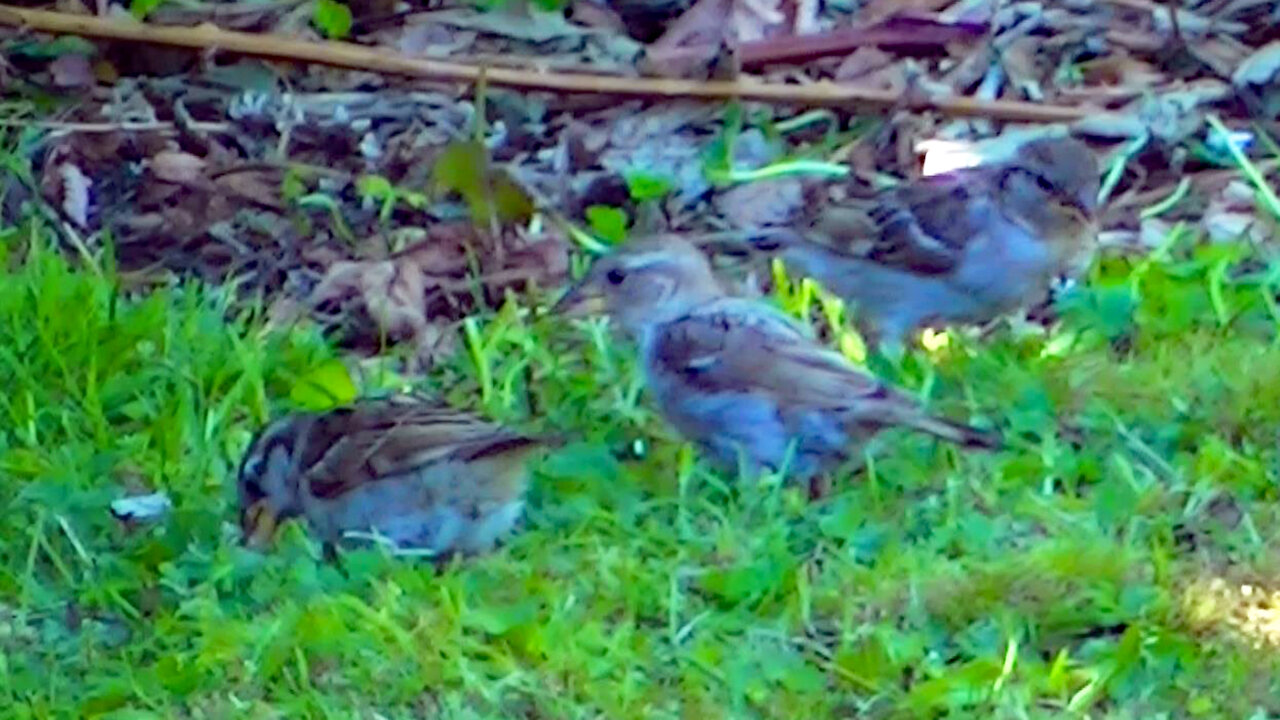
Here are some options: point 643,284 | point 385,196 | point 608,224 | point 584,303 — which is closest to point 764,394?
point 643,284

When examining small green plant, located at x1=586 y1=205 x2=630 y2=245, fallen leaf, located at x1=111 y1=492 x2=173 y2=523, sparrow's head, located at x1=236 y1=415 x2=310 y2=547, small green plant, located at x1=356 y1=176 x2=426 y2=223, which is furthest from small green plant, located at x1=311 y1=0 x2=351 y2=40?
sparrow's head, located at x1=236 y1=415 x2=310 y2=547

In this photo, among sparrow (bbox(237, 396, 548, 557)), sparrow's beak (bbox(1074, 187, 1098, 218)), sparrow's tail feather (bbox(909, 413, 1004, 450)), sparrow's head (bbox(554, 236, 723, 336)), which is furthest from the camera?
sparrow's beak (bbox(1074, 187, 1098, 218))

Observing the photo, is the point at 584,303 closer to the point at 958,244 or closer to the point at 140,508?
the point at 958,244

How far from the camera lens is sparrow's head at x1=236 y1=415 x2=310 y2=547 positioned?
6.38 metres

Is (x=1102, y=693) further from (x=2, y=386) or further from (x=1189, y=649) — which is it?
(x=2, y=386)

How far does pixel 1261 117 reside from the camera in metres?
8.60

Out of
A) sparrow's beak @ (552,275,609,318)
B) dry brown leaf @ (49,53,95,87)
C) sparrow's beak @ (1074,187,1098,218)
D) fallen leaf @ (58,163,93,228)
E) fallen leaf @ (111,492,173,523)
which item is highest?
fallen leaf @ (111,492,173,523)

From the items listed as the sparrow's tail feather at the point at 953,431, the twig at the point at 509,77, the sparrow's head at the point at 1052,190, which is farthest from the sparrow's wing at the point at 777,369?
the twig at the point at 509,77

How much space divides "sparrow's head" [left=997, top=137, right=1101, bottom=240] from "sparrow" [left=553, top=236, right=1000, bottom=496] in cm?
78

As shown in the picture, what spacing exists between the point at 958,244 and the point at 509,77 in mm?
1813

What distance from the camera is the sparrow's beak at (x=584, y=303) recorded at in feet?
24.6

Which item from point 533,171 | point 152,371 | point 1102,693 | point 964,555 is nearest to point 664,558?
point 964,555

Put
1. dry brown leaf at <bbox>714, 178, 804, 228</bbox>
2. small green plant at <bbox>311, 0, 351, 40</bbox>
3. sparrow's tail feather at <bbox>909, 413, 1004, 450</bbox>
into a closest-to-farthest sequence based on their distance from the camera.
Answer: sparrow's tail feather at <bbox>909, 413, 1004, 450</bbox>
dry brown leaf at <bbox>714, 178, 804, 228</bbox>
small green plant at <bbox>311, 0, 351, 40</bbox>

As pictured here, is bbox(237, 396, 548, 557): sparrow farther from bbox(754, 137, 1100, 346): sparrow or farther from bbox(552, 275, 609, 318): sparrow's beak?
bbox(754, 137, 1100, 346): sparrow
